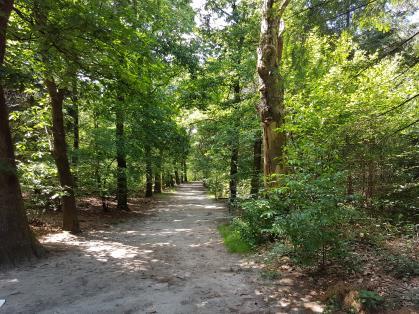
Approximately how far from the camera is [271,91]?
764 centimetres

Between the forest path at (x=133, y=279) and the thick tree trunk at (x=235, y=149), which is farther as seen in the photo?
the thick tree trunk at (x=235, y=149)

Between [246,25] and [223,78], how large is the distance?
2.60 meters

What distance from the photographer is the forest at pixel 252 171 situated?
16.1 ft

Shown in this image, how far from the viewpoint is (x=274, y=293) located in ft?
16.1

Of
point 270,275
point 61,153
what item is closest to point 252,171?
point 61,153

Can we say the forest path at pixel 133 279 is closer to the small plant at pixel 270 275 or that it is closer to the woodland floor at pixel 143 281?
the woodland floor at pixel 143 281

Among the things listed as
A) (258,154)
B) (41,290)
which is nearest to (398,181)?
(258,154)

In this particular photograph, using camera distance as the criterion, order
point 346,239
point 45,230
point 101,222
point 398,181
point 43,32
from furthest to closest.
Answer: point 101,222 < point 45,230 < point 398,181 < point 43,32 < point 346,239

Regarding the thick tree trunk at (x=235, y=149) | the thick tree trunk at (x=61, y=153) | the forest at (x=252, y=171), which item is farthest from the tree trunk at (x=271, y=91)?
the thick tree trunk at (x=61, y=153)

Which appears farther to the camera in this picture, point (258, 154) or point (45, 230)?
point (258, 154)

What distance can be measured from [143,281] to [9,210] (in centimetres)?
336

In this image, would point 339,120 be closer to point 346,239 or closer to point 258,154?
point 346,239

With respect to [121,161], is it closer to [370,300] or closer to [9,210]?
[9,210]

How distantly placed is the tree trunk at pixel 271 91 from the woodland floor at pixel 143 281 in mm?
2658
